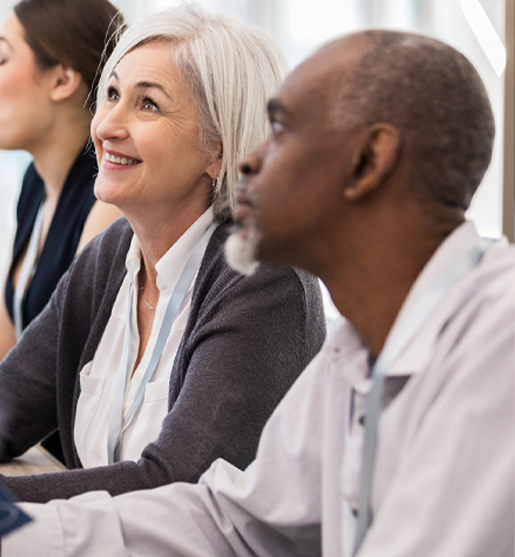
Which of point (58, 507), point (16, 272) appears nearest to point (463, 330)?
point (58, 507)

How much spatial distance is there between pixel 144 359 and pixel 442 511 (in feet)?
2.78

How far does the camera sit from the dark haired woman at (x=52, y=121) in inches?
80.9

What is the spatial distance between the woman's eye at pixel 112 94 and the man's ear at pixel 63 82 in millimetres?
637

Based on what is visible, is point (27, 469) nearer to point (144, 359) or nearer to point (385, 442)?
point (144, 359)

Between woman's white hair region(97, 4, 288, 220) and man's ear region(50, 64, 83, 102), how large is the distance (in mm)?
683

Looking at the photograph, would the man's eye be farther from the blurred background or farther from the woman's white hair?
the blurred background

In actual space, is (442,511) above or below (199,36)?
below

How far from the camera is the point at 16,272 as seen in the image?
2283 millimetres

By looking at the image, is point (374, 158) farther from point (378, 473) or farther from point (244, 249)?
point (378, 473)

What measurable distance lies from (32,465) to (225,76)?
87 cm

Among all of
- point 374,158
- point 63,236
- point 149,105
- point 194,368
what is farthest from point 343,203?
point 63,236

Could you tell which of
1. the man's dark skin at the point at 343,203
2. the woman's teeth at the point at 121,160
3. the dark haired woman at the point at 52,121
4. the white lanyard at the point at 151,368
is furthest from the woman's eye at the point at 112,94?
the man's dark skin at the point at 343,203

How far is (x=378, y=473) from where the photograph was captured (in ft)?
2.50

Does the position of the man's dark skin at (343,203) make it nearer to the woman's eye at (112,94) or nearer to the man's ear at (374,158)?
the man's ear at (374,158)
